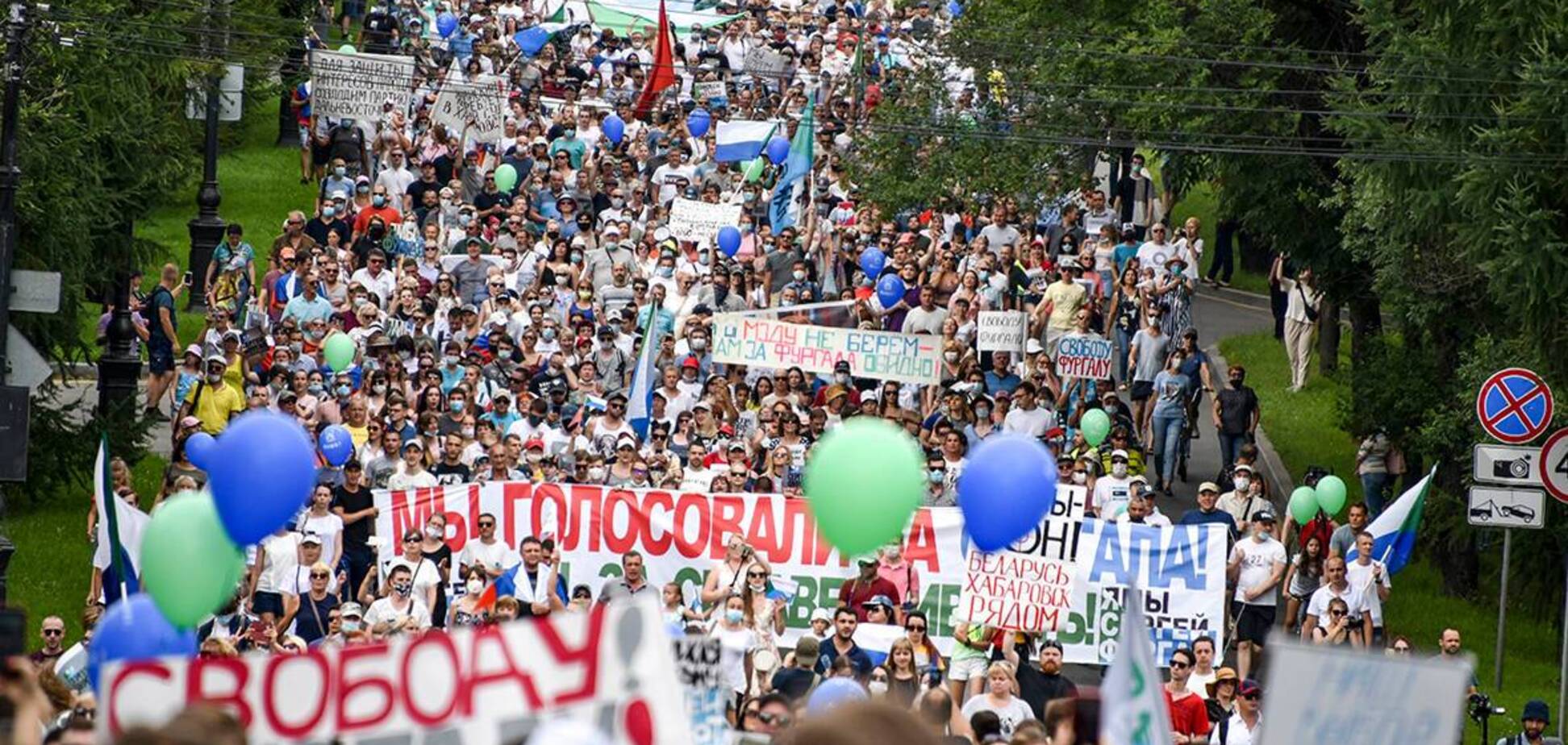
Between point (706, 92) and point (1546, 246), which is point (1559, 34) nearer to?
point (1546, 246)

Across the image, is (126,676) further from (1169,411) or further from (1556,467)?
(1169,411)

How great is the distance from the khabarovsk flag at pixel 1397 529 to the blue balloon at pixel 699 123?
53.1ft

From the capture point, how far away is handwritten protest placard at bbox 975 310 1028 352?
24.2 m

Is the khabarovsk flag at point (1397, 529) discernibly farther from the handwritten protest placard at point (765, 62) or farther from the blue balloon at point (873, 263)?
the handwritten protest placard at point (765, 62)


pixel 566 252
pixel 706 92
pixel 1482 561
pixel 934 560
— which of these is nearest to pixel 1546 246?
pixel 934 560

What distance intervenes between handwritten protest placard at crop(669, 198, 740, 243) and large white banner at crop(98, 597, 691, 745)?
21271 millimetres

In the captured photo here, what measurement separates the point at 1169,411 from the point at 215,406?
8091 millimetres

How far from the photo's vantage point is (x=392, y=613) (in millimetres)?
18203

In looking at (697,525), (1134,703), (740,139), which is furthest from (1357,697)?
(740,139)

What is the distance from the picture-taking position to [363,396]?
22312 millimetres

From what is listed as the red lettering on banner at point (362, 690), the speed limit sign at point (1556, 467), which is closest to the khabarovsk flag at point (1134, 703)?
the red lettering on banner at point (362, 690)

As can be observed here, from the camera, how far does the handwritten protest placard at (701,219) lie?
2941 centimetres

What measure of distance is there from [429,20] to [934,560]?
79.9 ft

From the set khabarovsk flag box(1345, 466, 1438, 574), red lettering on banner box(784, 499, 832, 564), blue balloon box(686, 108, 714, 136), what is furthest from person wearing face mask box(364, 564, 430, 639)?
blue balloon box(686, 108, 714, 136)
